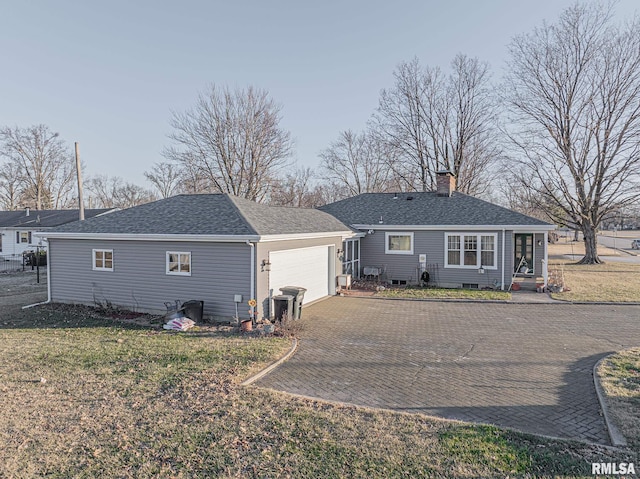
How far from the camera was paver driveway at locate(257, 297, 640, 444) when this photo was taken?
619 cm

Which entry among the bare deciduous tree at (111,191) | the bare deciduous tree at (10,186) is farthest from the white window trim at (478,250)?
the bare deciduous tree at (111,191)

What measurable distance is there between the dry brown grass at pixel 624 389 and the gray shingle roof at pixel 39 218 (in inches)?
1496

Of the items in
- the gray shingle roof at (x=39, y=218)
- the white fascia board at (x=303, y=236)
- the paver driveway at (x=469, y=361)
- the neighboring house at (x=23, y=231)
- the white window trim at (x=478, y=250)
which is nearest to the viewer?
the paver driveway at (x=469, y=361)

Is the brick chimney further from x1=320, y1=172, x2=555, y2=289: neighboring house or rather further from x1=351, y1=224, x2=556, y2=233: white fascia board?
x1=351, y1=224, x2=556, y2=233: white fascia board

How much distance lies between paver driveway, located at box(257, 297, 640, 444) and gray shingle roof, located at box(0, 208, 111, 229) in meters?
31.5

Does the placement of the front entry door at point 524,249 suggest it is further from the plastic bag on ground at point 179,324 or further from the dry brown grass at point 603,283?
the plastic bag on ground at point 179,324

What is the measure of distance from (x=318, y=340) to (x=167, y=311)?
5455 millimetres

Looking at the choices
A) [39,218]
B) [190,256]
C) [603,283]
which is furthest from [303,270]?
[39,218]

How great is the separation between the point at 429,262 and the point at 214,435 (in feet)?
52.3

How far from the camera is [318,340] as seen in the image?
10.3 meters

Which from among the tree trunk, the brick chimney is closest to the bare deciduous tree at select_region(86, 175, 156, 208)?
the brick chimney

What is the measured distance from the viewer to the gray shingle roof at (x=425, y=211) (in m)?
18.7

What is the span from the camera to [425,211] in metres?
20.8

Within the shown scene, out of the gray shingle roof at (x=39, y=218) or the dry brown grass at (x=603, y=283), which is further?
the gray shingle roof at (x=39, y=218)
